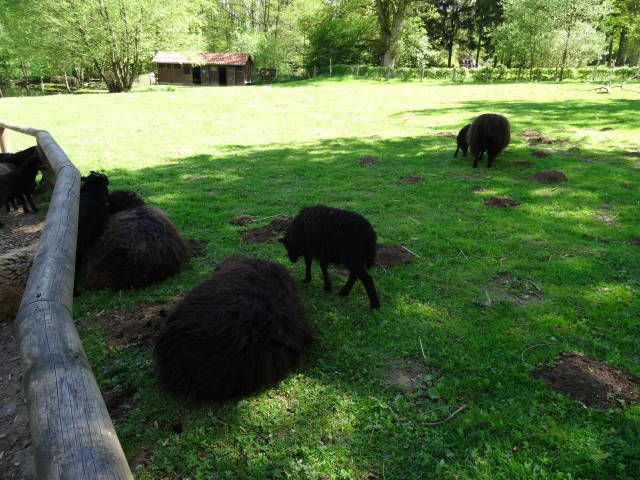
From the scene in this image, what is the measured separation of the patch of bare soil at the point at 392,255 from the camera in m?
5.60

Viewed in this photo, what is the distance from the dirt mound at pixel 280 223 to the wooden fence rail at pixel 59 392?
3.71 meters

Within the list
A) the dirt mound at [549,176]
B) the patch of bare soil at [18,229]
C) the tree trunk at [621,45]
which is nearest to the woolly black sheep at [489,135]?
the dirt mound at [549,176]

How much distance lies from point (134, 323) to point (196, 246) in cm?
204

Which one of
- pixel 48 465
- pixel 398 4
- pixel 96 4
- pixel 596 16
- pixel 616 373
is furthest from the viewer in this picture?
pixel 398 4

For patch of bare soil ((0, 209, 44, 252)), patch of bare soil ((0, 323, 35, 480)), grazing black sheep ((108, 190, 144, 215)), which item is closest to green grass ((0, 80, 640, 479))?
patch of bare soil ((0, 323, 35, 480))

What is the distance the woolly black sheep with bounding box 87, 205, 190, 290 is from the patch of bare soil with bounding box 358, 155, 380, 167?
6.39 m

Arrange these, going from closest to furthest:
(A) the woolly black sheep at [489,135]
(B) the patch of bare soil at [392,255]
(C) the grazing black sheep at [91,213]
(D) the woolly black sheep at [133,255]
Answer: (D) the woolly black sheep at [133,255] < (C) the grazing black sheep at [91,213] < (B) the patch of bare soil at [392,255] < (A) the woolly black sheep at [489,135]

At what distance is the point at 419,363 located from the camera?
12.3ft

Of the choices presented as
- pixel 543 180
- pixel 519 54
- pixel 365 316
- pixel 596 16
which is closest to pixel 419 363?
pixel 365 316

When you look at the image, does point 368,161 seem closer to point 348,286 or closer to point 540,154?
point 540,154

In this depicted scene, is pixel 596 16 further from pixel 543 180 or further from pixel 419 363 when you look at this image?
pixel 419 363

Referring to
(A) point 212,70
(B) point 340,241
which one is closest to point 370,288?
(B) point 340,241

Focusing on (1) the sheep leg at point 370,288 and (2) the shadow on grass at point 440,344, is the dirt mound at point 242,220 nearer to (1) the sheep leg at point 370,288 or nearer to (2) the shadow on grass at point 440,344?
(2) the shadow on grass at point 440,344

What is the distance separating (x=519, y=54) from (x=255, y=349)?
4301 centimetres
